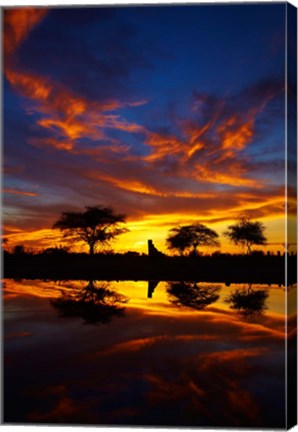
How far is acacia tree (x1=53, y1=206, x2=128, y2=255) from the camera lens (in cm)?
640

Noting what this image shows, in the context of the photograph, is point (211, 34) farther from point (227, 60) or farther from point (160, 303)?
point (160, 303)

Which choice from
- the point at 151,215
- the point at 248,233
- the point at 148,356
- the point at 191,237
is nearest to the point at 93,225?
the point at 151,215

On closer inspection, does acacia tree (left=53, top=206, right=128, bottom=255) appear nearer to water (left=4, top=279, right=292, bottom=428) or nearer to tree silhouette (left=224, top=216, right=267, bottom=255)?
water (left=4, top=279, right=292, bottom=428)

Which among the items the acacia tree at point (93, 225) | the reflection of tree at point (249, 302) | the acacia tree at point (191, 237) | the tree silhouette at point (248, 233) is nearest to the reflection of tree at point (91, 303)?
the acacia tree at point (93, 225)

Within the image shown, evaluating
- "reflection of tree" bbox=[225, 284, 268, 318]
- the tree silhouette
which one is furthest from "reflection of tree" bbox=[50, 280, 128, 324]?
the tree silhouette

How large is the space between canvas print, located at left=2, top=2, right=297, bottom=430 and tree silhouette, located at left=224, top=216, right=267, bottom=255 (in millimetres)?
13

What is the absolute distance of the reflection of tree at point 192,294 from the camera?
6.27m

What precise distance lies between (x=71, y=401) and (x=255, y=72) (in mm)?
2677

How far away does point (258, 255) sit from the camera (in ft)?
20.6

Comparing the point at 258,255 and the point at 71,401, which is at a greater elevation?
the point at 258,255

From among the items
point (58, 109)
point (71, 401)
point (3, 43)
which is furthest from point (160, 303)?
point (3, 43)

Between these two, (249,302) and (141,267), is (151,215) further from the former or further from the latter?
(249,302)

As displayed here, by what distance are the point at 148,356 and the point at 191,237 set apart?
0.91 m

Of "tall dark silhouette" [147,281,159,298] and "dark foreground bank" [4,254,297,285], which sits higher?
"dark foreground bank" [4,254,297,285]
